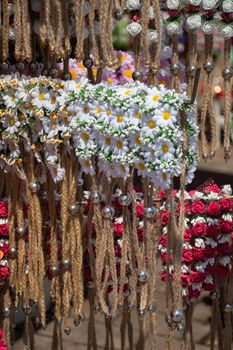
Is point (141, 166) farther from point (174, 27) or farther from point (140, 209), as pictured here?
point (174, 27)

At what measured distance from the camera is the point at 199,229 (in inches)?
89.3

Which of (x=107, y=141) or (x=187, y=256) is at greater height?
(x=107, y=141)

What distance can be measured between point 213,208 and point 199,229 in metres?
0.07

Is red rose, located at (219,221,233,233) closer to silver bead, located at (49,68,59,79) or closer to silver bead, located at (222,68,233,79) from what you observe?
silver bead, located at (222,68,233,79)

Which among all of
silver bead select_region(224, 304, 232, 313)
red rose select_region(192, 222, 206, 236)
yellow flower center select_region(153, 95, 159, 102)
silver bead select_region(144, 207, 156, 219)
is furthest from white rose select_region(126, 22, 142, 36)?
silver bead select_region(224, 304, 232, 313)

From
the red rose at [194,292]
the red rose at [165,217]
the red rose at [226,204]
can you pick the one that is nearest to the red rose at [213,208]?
the red rose at [226,204]

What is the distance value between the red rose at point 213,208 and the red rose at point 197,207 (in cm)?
2

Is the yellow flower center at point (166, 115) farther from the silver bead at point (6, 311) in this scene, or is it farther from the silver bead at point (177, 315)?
the silver bead at point (6, 311)

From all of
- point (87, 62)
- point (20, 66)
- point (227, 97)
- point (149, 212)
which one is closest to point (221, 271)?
point (149, 212)

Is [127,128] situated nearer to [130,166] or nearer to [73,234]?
[130,166]

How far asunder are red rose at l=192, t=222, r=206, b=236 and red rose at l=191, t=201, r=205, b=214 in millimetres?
35

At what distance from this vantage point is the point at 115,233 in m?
2.26

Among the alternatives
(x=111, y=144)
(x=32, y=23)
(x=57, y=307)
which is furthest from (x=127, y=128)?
(x=57, y=307)

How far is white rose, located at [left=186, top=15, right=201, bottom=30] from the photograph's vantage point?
208 cm
